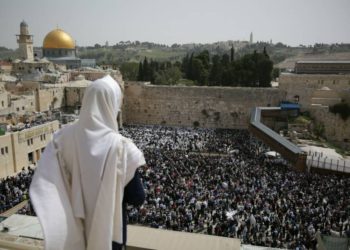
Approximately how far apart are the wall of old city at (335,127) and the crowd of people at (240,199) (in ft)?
30.4

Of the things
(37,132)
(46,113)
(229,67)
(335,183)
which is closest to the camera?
(335,183)

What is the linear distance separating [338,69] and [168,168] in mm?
31439

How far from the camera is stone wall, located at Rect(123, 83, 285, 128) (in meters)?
27.0

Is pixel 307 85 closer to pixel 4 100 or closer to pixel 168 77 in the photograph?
pixel 168 77

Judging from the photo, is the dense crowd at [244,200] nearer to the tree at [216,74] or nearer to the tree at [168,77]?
the tree at [216,74]

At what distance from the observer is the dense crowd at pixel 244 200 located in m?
9.06

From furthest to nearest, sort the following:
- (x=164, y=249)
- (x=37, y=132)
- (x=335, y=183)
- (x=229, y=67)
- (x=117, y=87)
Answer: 1. (x=229, y=67)
2. (x=37, y=132)
3. (x=335, y=183)
4. (x=164, y=249)
5. (x=117, y=87)

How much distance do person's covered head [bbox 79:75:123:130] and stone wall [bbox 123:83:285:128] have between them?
25987 millimetres

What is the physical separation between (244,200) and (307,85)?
18.3m

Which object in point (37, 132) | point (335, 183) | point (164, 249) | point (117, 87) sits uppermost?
point (117, 87)

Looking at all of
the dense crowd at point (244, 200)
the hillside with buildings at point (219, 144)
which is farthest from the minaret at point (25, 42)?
the dense crowd at point (244, 200)

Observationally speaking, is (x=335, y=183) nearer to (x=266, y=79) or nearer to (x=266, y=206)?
(x=266, y=206)

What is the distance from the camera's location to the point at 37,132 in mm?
16453

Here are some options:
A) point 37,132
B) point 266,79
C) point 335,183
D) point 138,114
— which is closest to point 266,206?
point 335,183
